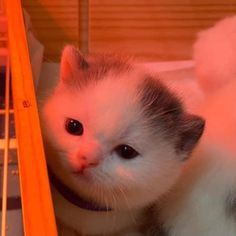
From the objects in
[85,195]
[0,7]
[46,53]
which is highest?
[0,7]

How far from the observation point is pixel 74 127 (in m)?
0.71

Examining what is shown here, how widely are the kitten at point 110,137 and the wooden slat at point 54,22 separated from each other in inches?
23.5

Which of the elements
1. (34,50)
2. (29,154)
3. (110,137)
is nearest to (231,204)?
(110,137)

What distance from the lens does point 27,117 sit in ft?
2.06

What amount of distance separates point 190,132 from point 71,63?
0.22 meters

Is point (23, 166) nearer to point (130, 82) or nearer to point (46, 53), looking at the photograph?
point (130, 82)

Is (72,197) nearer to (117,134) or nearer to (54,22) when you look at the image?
(117,134)

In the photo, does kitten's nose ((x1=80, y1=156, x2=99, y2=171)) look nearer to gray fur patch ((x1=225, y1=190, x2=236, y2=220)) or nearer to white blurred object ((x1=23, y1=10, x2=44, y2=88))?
gray fur patch ((x1=225, y1=190, x2=236, y2=220))

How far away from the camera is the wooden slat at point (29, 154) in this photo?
487mm

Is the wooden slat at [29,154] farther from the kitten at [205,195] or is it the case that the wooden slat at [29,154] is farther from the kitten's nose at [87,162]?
the kitten at [205,195]

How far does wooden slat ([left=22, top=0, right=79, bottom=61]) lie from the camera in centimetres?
135

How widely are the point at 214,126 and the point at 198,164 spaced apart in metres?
0.08

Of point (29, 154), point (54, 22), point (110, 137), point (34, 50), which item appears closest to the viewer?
point (29, 154)

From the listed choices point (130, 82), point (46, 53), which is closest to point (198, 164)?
point (130, 82)
